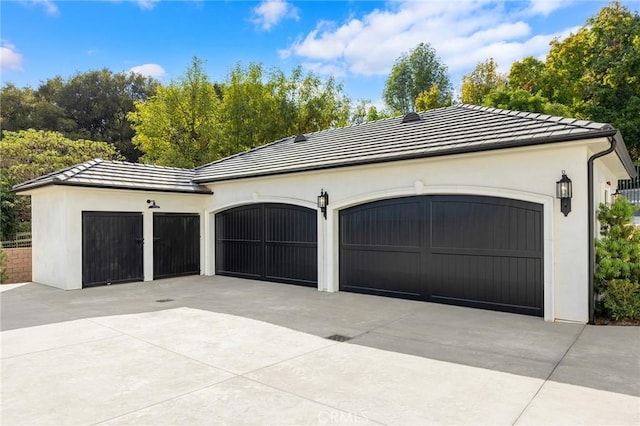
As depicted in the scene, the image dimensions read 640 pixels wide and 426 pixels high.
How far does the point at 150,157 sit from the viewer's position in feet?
80.1

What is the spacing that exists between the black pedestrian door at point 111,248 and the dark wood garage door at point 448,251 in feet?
19.2

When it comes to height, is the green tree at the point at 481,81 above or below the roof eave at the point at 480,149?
above

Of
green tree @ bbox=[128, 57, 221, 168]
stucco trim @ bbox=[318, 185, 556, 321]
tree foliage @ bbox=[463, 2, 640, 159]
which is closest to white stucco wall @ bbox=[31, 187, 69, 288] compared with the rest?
stucco trim @ bbox=[318, 185, 556, 321]

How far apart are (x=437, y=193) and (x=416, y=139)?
5.12 ft

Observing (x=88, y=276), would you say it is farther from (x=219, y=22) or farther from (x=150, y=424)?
(x=219, y=22)

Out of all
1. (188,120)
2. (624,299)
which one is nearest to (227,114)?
(188,120)

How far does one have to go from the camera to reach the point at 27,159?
17.8 m

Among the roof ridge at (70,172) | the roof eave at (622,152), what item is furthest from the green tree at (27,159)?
the roof eave at (622,152)

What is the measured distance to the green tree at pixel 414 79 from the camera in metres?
32.0

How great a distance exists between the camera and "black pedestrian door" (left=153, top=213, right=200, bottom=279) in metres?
11.3

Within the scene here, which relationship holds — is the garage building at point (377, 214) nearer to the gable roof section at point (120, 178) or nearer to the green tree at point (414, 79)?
the gable roof section at point (120, 178)

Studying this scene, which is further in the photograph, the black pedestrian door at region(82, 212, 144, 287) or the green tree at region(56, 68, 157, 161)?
the green tree at region(56, 68, 157, 161)

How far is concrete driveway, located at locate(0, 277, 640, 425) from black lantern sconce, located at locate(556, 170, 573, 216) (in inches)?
73.9

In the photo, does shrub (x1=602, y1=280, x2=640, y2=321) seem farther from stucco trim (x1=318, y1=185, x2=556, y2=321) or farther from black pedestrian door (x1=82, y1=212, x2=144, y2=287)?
black pedestrian door (x1=82, y1=212, x2=144, y2=287)
